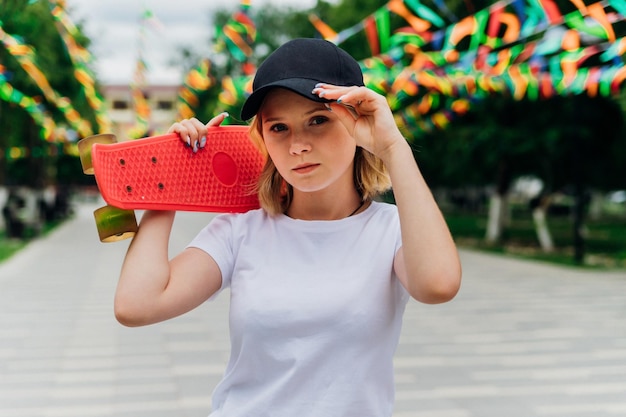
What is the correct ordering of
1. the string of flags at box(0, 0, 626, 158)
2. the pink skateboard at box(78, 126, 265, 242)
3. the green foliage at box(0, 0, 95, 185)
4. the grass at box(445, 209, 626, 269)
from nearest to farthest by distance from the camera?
1. the pink skateboard at box(78, 126, 265, 242)
2. the string of flags at box(0, 0, 626, 158)
3. the green foliage at box(0, 0, 95, 185)
4. the grass at box(445, 209, 626, 269)

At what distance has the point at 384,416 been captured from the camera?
5.18 ft

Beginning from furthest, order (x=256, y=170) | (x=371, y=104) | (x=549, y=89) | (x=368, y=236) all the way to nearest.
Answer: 1. (x=549, y=89)
2. (x=256, y=170)
3. (x=368, y=236)
4. (x=371, y=104)

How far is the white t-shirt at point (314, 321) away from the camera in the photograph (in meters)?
1.51

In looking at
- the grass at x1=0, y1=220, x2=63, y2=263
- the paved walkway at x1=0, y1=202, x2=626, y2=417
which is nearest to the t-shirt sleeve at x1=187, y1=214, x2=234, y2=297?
the paved walkway at x1=0, y1=202, x2=626, y2=417

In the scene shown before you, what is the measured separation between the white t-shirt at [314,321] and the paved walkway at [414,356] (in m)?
3.44

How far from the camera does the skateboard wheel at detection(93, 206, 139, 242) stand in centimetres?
158

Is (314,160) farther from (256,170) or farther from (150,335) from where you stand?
(150,335)

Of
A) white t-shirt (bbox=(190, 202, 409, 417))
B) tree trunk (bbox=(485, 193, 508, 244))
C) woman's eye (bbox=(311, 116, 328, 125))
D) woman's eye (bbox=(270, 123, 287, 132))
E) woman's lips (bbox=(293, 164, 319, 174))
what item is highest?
woman's eye (bbox=(311, 116, 328, 125))

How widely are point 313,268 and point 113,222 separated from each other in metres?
0.42

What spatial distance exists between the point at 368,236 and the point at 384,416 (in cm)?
37

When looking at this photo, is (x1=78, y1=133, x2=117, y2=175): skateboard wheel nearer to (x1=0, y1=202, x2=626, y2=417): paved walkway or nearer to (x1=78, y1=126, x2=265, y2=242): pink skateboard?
(x1=78, y1=126, x2=265, y2=242): pink skateboard

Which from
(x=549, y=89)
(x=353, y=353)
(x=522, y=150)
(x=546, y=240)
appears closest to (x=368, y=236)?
(x=353, y=353)

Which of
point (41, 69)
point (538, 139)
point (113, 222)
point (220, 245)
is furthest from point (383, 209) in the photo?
point (538, 139)

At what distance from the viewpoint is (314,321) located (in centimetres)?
151
